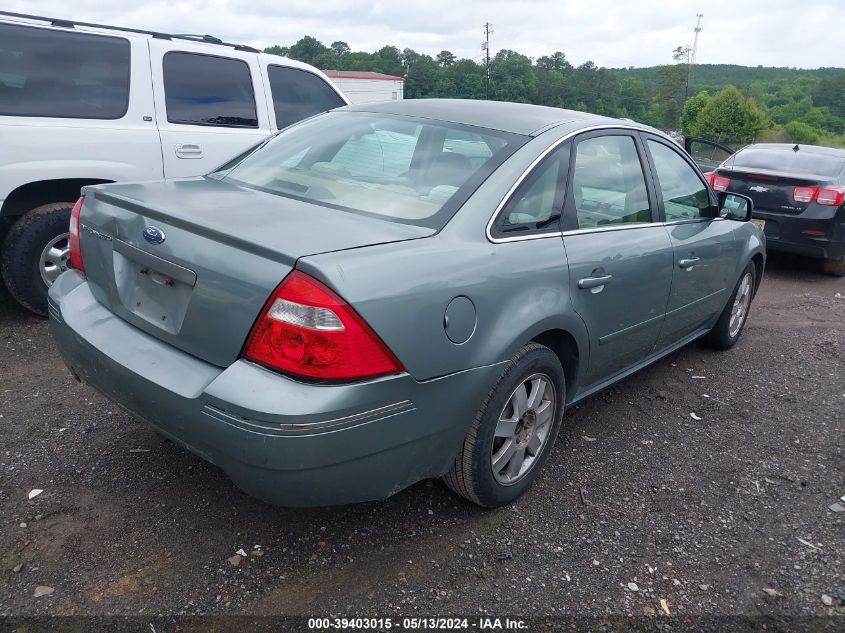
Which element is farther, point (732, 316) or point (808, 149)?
point (808, 149)

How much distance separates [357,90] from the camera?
32.1 m

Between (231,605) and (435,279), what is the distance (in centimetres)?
129

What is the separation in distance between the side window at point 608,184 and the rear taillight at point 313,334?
4.61 ft

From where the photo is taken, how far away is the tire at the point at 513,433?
2.61m

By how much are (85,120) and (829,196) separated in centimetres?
717

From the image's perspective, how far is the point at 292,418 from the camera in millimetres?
2049

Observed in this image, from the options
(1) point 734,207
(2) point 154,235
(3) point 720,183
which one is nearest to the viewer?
(2) point 154,235

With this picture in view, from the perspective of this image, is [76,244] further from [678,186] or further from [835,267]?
[835,267]

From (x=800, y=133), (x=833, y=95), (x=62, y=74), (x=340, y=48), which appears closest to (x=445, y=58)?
(x=340, y=48)

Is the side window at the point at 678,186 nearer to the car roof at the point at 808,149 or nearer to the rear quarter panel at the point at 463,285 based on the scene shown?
the rear quarter panel at the point at 463,285

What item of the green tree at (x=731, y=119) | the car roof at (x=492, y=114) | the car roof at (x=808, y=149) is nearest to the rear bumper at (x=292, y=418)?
the car roof at (x=492, y=114)

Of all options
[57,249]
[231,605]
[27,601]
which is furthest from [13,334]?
[231,605]

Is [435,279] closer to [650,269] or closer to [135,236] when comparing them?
[135,236]

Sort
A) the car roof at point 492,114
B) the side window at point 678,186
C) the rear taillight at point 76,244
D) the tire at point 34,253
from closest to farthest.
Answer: the rear taillight at point 76,244 < the car roof at point 492,114 < the side window at point 678,186 < the tire at point 34,253
